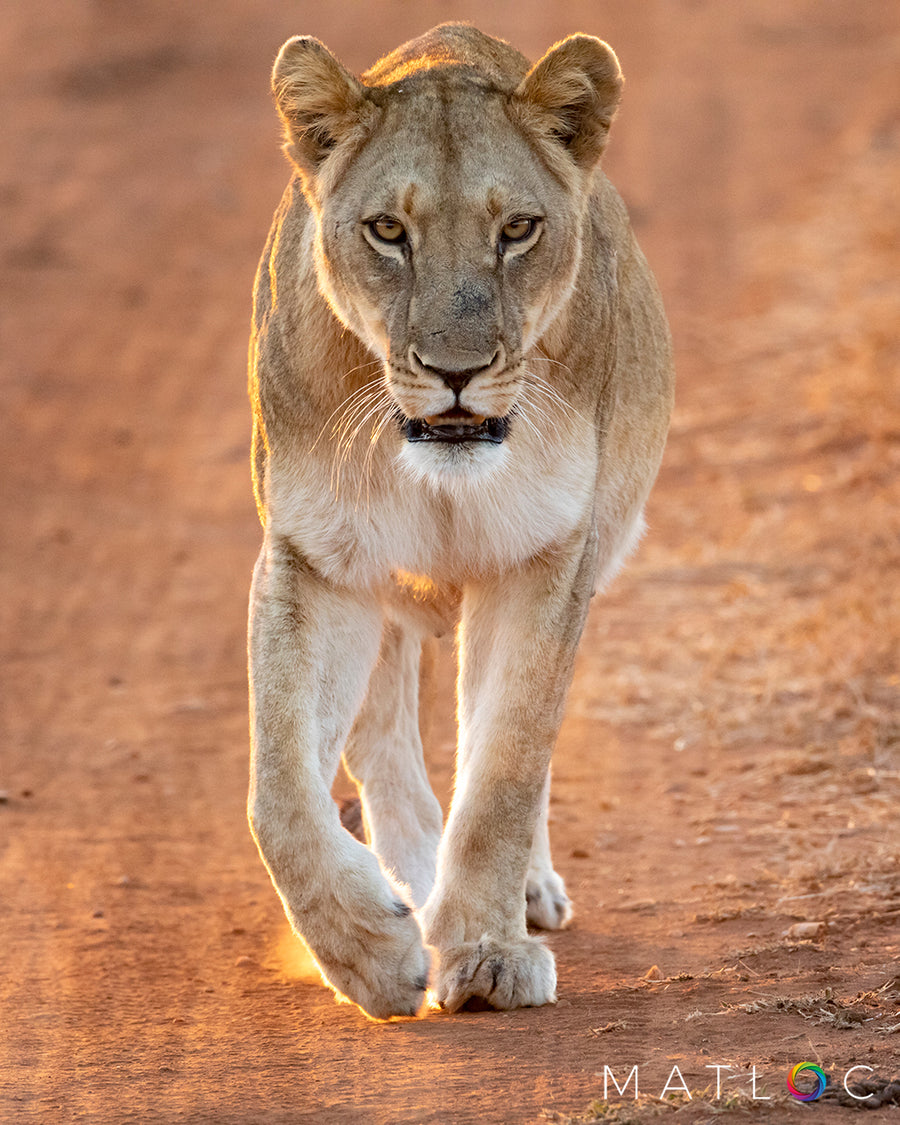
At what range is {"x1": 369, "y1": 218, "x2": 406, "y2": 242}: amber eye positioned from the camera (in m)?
3.72

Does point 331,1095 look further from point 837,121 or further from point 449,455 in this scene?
point 837,121

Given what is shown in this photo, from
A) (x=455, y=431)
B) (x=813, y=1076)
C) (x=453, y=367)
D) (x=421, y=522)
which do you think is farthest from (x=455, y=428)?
(x=813, y=1076)

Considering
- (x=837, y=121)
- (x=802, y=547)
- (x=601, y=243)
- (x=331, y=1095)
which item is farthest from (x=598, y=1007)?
(x=837, y=121)

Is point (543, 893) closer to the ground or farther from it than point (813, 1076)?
closer to the ground

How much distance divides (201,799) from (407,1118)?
110 inches

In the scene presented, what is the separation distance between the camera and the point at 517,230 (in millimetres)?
3748

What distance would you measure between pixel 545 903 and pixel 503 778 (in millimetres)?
794

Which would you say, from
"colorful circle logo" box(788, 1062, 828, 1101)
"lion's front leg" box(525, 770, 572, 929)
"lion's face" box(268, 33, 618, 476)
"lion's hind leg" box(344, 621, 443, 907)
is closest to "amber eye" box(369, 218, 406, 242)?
"lion's face" box(268, 33, 618, 476)

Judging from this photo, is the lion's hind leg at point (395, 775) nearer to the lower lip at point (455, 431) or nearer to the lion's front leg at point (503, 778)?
the lion's front leg at point (503, 778)

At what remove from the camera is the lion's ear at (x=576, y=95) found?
153 inches

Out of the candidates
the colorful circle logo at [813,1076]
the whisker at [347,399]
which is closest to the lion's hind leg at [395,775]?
the whisker at [347,399]

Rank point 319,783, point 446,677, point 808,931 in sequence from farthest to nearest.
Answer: point 446,677 → point 808,931 → point 319,783

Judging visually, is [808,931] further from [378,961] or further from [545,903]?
[378,961]

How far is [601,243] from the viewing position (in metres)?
4.40
